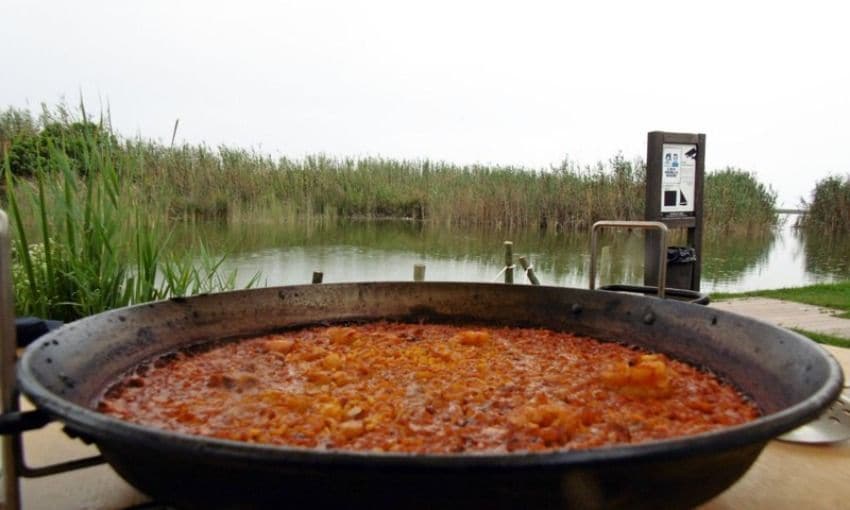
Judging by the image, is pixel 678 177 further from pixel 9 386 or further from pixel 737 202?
pixel 737 202

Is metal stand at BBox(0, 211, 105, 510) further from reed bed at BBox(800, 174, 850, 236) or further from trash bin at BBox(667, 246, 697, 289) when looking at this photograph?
reed bed at BBox(800, 174, 850, 236)

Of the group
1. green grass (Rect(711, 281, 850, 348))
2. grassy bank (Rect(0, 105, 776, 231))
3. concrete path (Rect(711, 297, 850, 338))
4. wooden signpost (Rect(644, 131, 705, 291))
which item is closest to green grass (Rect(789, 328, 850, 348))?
concrete path (Rect(711, 297, 850, 338))

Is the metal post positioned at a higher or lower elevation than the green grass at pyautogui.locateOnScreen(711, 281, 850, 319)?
higher

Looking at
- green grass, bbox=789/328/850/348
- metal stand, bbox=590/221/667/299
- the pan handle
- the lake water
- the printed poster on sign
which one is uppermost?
the printed poster on sign

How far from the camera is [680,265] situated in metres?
4.70

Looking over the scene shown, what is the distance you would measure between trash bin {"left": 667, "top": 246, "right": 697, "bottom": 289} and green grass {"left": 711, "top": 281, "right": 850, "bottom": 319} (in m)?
1.93

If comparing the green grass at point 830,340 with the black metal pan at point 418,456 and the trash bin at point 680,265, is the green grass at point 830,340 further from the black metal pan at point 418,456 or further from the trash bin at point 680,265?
the black metal pan at point 418,456

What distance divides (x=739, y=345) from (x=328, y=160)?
10205 millimetres

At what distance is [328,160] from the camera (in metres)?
11.3

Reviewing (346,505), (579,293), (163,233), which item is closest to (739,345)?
(579,293)

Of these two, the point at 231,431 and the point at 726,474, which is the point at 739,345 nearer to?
the point at 726,474

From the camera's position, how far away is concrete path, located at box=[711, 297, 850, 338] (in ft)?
16.5

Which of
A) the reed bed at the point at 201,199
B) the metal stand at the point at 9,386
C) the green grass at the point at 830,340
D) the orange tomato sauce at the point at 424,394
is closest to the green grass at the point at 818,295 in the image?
the green grass at the point at 830,340

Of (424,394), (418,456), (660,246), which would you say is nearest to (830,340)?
(660,246)
